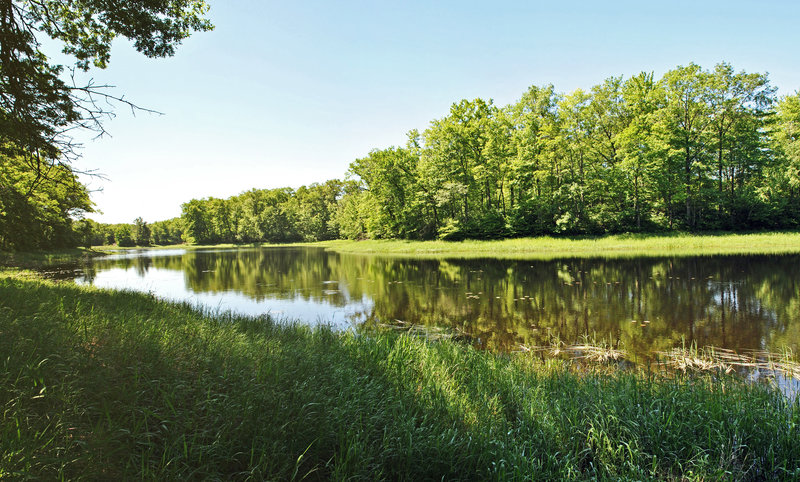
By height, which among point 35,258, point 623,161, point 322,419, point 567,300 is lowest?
point 567,300

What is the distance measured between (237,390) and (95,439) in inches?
46.1

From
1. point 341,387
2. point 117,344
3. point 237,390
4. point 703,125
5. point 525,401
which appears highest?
point 703,125

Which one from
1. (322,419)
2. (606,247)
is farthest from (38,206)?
(606,247)

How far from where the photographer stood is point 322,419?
3344 millimetres

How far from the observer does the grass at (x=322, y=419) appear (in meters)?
2.57

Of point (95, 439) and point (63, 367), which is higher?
point (63, 367)

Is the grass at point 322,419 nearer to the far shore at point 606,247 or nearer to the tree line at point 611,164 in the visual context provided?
the far shore at point 606,247

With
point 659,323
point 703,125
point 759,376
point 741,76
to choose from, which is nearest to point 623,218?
point 703,125

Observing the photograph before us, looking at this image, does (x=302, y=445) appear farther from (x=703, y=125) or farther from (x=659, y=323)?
(x=703, y=125)

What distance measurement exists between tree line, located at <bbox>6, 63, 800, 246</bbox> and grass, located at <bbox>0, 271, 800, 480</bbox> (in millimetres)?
34685

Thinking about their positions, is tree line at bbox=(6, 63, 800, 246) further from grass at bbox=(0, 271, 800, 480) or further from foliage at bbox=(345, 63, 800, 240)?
grass at bbox=(0, 271, 800, 480)

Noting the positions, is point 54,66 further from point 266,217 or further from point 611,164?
point 266,217

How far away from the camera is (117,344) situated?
390 cm

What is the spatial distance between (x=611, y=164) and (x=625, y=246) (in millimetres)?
11270
